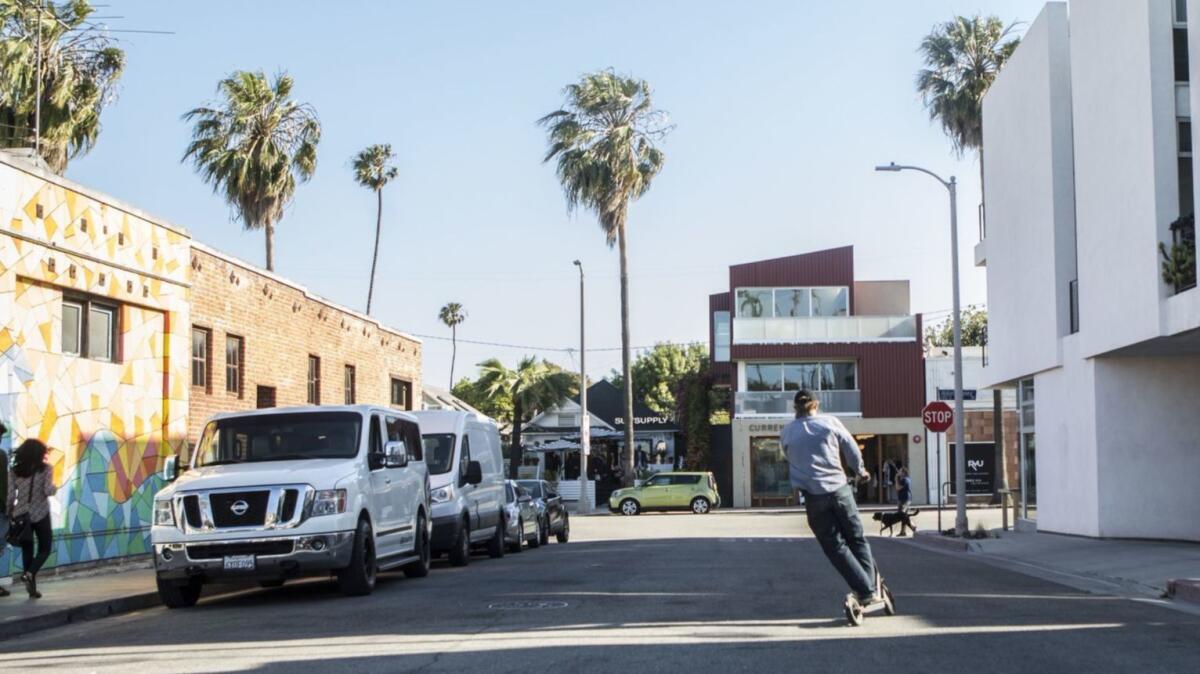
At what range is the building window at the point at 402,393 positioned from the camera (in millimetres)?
36188

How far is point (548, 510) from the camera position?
2850cm

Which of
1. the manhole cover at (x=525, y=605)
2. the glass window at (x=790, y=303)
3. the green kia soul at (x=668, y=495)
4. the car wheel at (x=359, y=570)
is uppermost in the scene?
the glass window at (x=790, y=303)

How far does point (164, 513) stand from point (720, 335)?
47977 mm

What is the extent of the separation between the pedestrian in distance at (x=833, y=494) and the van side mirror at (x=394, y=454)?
5860mm

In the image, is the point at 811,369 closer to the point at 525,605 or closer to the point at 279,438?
the point at 279,438

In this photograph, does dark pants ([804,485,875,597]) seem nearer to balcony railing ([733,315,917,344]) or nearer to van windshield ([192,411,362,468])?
van windshield ([192,411,362,468])

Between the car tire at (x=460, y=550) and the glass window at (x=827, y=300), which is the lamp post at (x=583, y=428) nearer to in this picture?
the glass window at (x=827, y=300)

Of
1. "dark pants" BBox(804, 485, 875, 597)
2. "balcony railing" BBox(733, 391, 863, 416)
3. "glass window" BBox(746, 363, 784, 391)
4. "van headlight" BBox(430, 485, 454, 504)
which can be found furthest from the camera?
"glass window" BBox(746, 363, 784, 391)

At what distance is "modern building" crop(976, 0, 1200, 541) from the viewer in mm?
20562

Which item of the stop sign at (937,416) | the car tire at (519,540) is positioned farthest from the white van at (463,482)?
the stop sign at (937,416)

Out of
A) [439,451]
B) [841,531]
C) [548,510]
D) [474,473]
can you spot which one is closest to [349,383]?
[548,510]

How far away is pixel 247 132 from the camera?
37.8 m

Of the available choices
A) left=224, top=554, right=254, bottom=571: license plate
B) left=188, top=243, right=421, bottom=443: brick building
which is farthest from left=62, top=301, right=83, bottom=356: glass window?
left=224, top=554, right=254, bottom=571: license plate

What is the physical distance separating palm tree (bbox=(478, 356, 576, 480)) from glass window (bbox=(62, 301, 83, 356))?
42286 mm
